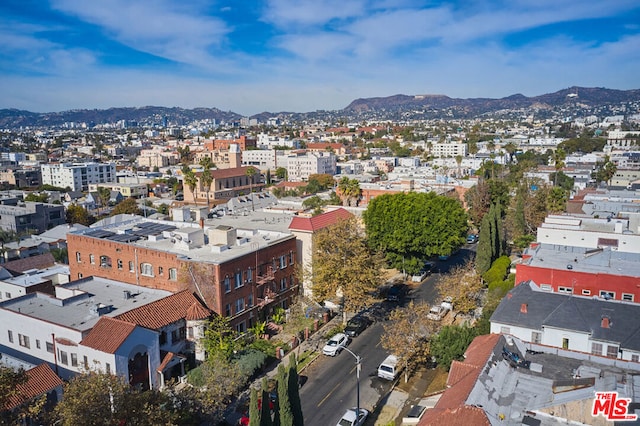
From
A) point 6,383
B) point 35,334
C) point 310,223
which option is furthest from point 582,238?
point 35,334

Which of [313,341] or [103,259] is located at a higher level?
[103,259]

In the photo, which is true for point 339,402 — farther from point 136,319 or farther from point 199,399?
point 136,319

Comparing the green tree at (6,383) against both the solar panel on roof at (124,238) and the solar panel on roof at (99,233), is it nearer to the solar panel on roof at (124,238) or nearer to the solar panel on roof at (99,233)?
the solar panel on roof at (124,238)

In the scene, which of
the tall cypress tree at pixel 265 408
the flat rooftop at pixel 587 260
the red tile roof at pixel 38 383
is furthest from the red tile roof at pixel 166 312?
the flat rooftop at pixel 587 260

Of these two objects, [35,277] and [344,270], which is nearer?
[344,270]

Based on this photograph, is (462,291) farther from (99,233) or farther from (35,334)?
(99,233)

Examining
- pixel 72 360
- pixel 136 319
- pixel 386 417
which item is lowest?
pixel 386 417

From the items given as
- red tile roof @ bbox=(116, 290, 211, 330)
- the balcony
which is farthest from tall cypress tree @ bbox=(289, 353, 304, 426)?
the balcony

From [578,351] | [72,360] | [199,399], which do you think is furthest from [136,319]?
[578,351]
